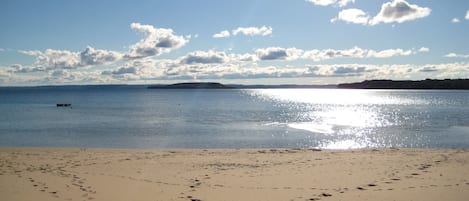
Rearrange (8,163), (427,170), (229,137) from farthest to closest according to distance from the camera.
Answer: (229,137) < (8,163) < (427,170)

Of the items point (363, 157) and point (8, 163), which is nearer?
point (8, 163)

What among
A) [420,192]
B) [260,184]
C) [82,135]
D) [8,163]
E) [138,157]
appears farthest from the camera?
[82,135]

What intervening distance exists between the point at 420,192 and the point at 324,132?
21784 mm

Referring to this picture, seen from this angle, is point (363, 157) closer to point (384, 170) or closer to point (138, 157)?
point (384, 170)

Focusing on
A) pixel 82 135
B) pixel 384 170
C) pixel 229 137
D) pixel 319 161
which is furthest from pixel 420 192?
pixel 82 135

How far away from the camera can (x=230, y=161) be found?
16.6 m

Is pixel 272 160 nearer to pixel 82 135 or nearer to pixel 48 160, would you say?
pixel 48 160

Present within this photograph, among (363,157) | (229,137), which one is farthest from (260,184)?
(229,137)

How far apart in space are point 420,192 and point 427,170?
3527 mm

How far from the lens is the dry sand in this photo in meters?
10.6

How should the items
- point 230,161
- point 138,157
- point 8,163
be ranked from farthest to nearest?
point 138,157 < point 230,161 < point 8,163

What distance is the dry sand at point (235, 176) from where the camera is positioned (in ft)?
34.9

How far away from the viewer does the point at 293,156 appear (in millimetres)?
18078

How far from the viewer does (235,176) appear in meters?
13.2
